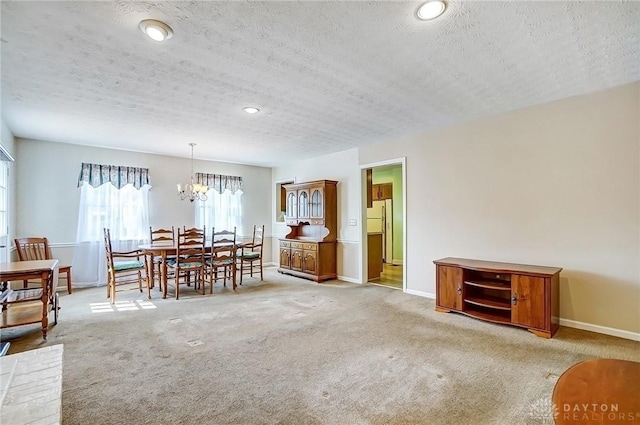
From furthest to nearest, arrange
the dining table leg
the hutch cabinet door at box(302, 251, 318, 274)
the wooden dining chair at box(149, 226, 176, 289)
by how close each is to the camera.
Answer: the hutch cabinet door at box(302, 251, 318, 274) → the wooden dining chair at box(149, 226, 176, 289) → the dining table leg

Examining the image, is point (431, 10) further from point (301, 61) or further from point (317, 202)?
point (317, 202)

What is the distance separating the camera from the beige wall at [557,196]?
3115 millimetres

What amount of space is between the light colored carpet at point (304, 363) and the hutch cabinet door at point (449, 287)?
0.16 m

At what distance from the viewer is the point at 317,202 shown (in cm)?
618

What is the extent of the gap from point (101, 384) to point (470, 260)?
3992 millimetres

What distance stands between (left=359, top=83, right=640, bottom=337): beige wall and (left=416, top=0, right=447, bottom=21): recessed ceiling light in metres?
2.43

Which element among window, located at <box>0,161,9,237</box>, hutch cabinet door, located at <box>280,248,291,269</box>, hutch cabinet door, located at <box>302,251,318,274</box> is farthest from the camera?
hutch cabinet door, located at <box>280,248,291,269</box>

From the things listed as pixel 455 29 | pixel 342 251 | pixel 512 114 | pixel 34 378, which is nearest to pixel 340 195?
pixel 342 251

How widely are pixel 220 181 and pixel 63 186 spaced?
2710mm

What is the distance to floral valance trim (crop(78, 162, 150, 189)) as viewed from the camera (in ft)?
17.9

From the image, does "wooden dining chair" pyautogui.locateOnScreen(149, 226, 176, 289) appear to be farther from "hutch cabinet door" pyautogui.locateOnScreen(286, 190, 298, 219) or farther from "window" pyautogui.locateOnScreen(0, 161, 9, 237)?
"hutch cabinet door" pyautogui.locateOnScreen(286, 190, 298, 219)

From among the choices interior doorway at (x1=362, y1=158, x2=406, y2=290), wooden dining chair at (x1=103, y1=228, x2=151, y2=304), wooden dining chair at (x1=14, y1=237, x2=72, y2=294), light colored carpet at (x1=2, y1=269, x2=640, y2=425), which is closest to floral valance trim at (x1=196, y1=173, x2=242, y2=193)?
wooden dining chair at (x1=103, y1=228, x2=151, y2=304)

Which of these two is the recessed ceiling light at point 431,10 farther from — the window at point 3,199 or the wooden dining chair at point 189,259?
the window at point 3,199

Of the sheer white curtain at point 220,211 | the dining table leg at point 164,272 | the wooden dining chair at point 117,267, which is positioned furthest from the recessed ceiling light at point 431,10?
the sheer white curtain at point 220,211
